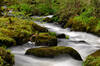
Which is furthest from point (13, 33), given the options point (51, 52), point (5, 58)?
point (5, 58)

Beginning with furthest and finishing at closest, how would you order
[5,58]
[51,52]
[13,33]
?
[13,33], [51,52], [5,58]

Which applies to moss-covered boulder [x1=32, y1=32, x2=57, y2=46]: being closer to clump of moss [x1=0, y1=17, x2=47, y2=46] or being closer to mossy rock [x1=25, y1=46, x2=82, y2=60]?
clump of moss [x1=0, y1=17, x2=47, y2=46]

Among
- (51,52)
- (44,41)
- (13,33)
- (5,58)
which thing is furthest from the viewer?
(13,33)

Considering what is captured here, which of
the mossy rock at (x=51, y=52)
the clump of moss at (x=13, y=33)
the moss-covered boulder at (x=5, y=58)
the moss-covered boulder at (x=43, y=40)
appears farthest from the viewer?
the moss-covered boulder at (x=43, y=40)

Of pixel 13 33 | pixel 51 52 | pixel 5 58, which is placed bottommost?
pixel 51 52

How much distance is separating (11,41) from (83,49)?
331 centimetres

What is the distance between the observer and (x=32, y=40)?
25.7ft

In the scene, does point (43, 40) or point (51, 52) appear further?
point (43, 40)

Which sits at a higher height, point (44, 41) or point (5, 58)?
point (5, 58)

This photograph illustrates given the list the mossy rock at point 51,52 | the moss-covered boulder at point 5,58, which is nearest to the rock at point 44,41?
the mossy rock at point 51,52

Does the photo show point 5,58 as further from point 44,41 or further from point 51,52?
point 44,41

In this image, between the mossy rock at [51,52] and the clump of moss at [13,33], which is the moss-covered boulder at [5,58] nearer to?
the mossy rock at [51,52]

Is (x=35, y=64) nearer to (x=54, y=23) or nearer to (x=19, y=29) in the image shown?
(x=19, y=29)

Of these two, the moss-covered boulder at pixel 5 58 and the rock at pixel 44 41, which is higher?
the moss-covered boulder at pixel 5 58
